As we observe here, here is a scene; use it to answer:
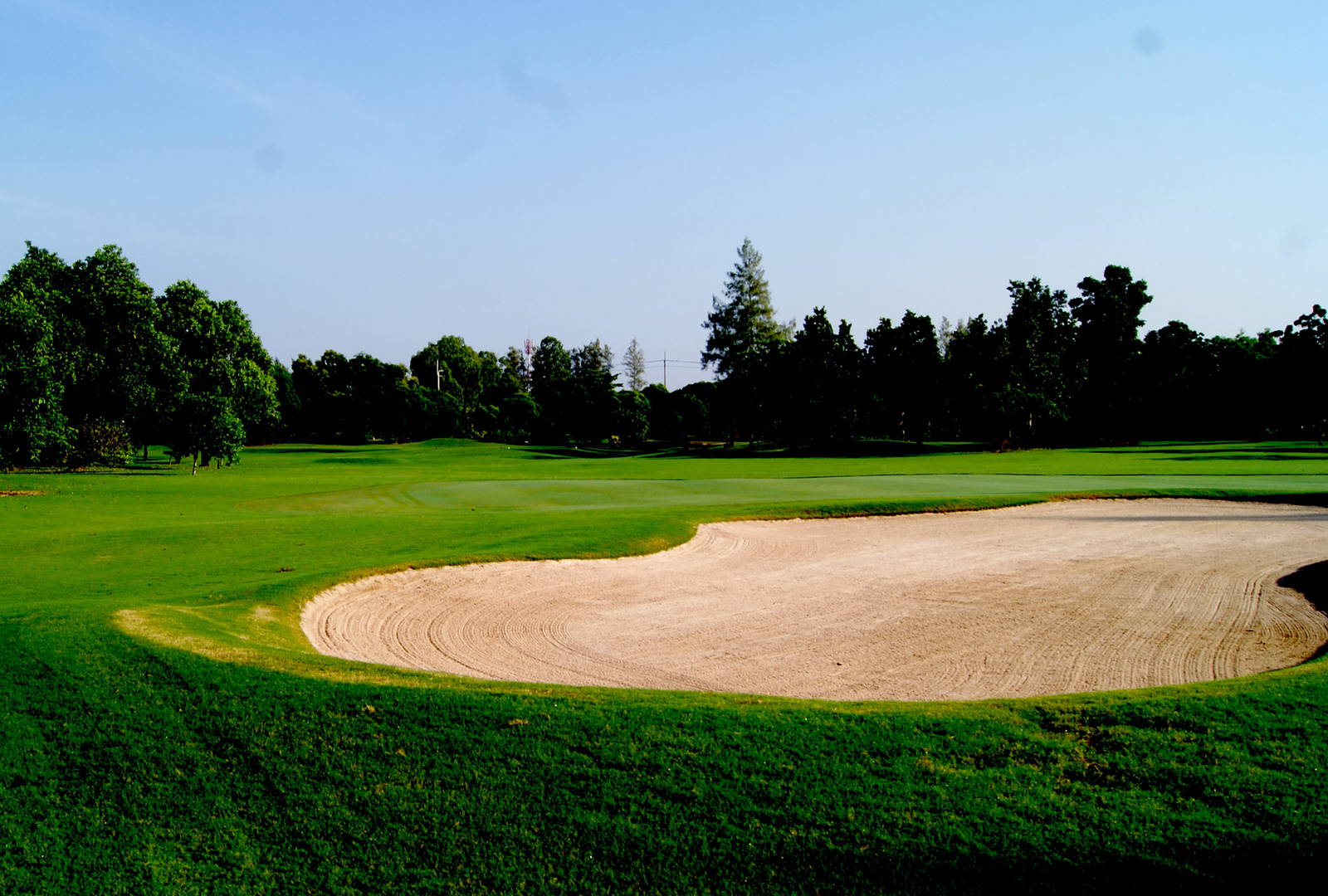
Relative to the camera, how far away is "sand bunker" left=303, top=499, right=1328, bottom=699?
10.7 m

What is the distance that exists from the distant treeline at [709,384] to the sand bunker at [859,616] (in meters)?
37.8

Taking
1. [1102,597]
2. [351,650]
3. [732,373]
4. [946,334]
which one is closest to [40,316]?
[351,650]

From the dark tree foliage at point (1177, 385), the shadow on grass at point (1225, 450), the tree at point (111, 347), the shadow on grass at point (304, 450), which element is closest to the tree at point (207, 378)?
the tree at point (111, 347)

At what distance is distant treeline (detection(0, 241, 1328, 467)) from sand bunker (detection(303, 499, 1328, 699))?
37.8 m

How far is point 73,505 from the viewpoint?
2720 centimetres

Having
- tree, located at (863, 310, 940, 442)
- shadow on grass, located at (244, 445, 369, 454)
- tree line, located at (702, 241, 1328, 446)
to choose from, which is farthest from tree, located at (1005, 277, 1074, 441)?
shadow on grass, located at (244, 445, 369, 454)

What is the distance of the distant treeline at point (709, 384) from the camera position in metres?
48.4

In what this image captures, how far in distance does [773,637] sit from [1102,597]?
6380 mm

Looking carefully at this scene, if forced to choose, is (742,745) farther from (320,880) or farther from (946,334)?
(946,334)

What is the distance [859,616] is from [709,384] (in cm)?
11377

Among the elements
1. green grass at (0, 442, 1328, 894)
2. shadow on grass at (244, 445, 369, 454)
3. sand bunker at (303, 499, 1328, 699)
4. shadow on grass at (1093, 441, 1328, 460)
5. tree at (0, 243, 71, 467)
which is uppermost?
tree at (0, 243, 71, 467)

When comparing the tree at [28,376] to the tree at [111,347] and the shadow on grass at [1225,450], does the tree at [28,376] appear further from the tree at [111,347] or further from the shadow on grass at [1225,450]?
the shadow on grass at [1225,450]

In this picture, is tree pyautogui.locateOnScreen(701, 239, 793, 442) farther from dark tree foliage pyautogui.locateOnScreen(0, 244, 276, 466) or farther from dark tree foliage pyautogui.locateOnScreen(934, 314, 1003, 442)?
dark tree foliage pyautogui.locateOnScreen(0, 244, 276, 466)

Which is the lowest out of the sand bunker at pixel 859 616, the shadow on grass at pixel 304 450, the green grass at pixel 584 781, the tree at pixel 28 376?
the sand bunker at pixel 859 616
